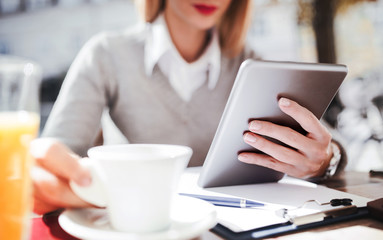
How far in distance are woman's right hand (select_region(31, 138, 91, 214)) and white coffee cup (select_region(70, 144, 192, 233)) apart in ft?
0.04

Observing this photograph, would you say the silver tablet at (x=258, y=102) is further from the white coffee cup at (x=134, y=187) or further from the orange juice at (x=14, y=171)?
the orange juice at (x=14, y=171)

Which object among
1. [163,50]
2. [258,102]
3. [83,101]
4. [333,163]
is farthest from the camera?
[163,50]

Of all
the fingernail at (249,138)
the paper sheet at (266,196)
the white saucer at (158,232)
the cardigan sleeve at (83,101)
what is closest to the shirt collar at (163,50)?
the cardigan sleeve at (83,101)

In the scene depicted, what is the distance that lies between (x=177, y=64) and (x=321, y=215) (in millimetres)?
851

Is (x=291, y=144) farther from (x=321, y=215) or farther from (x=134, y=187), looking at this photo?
(x=134, y=187)

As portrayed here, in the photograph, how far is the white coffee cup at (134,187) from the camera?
0.35 metres

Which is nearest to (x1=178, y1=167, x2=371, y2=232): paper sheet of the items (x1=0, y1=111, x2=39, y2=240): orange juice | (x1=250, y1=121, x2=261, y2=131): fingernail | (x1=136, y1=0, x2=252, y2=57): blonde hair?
(x1=250, y1=121, x2=261, y2=131): fingernail

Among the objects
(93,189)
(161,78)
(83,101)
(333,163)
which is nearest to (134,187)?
(93,189)

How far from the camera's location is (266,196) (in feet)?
1.93

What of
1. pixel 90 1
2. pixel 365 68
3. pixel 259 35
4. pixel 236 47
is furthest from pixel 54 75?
pixel 236 47

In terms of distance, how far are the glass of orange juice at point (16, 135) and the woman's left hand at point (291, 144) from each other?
1.22 feet

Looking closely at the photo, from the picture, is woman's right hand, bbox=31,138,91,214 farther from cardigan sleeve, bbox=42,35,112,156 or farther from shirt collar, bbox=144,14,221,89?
shirt collar, bbox=144,14,221,89

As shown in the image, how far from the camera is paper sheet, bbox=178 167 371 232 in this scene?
0.46m

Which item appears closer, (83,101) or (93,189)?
(93,189)
